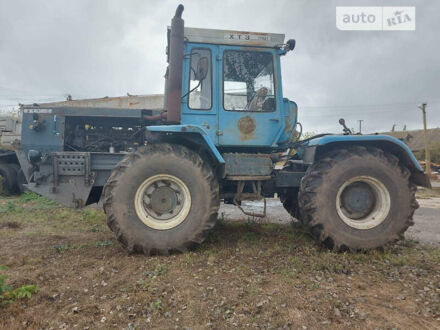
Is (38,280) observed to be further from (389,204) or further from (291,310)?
(389,204)

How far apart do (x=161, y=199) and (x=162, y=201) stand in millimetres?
A: 31

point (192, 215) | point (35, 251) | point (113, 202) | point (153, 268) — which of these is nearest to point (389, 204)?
point (192, 215)

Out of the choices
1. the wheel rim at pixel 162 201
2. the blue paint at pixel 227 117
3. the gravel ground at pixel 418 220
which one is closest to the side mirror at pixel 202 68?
the blue paint at pixel 227 117

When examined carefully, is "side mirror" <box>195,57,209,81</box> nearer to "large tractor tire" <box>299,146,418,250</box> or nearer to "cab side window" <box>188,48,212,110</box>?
"cab side window" <box>188,48,212,110</box>

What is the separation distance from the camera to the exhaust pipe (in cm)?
375

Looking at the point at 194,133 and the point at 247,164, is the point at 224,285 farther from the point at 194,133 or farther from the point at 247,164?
the point at 194,133

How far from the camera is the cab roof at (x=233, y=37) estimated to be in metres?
4.03

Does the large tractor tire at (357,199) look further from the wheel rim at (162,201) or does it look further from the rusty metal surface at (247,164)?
the wheel rim at (162,201)

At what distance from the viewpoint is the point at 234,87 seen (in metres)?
4.18

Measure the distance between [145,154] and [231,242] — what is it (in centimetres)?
188

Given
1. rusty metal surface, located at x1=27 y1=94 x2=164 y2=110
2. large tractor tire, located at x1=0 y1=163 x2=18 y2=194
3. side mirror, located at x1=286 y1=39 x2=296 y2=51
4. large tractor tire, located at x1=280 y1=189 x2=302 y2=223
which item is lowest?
large tractor tire, located at x1=280 y1=189 x2=302 y2=223

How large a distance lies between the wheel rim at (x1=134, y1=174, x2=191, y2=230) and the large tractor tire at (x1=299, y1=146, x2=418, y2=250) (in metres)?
1.66

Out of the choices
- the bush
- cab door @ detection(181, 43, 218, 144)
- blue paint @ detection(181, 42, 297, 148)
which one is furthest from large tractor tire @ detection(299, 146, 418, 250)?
the bush

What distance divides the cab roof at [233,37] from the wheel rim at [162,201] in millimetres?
2128
